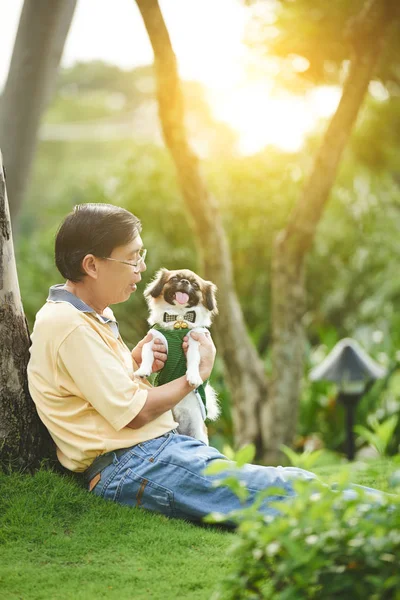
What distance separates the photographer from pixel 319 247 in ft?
38.9

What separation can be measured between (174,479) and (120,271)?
2.71 feet

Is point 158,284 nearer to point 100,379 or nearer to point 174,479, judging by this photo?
point 100,379

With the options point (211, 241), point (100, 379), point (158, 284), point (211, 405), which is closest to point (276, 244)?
point (211, 241)

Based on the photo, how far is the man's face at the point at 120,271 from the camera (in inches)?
112

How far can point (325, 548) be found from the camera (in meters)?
1.68

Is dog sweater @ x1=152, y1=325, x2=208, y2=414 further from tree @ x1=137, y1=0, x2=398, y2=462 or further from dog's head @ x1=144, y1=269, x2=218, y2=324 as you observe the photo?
tree @ x1=137, y1=0, x2=398, y2=462

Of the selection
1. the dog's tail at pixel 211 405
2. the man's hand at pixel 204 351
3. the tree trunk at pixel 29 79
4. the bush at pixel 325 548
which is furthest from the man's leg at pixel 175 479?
the tree trunk at pixel 29 79

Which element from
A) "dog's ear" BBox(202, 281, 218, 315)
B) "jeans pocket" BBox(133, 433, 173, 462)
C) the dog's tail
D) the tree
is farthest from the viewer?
the tree

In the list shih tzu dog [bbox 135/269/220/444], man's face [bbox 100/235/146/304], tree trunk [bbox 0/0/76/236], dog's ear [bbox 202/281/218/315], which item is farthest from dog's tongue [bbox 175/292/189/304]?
tree trunk [bbox 0/0/76/236]

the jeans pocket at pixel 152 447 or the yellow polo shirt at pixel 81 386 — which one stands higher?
the yellow polo shirt at pixel 81 386

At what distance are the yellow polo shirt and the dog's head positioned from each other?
334mm

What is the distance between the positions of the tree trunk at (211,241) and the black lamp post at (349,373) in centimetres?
72

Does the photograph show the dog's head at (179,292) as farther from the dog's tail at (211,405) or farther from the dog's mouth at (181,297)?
the dog's tail at (211,405)

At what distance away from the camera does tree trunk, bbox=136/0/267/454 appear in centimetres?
583
